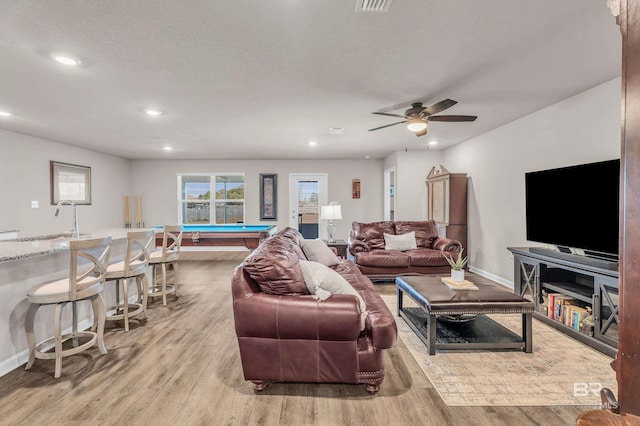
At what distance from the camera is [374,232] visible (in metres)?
5.52

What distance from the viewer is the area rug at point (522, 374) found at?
6.73ft

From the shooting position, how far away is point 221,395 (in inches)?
83.0

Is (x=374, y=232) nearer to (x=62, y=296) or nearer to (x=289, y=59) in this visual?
(x=289, y=59)

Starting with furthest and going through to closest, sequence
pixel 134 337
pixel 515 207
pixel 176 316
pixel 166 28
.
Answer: pixel 515 207 → pixel 176 316 → pixel 134 337 → pixel 166 28

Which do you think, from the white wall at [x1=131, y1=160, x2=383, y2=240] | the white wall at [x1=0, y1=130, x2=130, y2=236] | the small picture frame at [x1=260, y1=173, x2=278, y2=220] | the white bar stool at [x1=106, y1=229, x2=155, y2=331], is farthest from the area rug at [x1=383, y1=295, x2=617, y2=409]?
the white wall at [x1=0, y1=130, x2=130, y2=236]

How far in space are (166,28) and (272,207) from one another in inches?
244

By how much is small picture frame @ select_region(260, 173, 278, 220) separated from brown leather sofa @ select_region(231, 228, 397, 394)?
625 centimetres

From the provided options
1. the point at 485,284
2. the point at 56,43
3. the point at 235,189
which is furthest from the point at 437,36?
the point at 235,189

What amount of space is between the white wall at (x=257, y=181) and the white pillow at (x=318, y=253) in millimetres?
4463

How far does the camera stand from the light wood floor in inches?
73.6

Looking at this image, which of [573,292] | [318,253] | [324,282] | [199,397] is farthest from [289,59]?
[573,292]

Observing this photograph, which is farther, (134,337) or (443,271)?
(443,271)

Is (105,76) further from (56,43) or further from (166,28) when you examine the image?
(166,28)

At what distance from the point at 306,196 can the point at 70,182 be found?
507 centimetres
